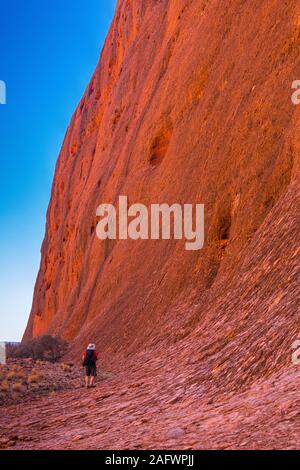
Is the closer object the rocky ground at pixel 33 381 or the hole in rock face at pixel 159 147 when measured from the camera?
the rocky ground at pixel 33 381

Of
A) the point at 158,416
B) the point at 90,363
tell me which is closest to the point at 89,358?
the point at 90,363

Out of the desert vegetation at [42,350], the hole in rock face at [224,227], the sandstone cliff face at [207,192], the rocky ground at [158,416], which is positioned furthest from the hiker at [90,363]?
the desert vegetation at [42,350]

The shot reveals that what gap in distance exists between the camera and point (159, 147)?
2977cm

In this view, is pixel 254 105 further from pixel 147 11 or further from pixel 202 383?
pixel 147 11

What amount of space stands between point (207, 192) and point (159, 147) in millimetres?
9593

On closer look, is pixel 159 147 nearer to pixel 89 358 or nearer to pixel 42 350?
pixel 42 350

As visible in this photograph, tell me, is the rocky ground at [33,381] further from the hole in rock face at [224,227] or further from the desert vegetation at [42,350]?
the desert vegetation at [42,350]

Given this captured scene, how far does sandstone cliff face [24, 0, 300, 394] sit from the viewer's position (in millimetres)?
13008

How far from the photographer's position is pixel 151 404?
10969 millimetres

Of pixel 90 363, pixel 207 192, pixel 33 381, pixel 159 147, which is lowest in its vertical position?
pixel 33 381

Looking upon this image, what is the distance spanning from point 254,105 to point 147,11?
24.7 m

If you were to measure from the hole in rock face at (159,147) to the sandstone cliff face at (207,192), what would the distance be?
0.22 ft

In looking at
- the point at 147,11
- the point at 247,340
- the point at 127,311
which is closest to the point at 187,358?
the point at 247,340

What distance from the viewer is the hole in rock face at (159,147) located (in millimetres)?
29027
